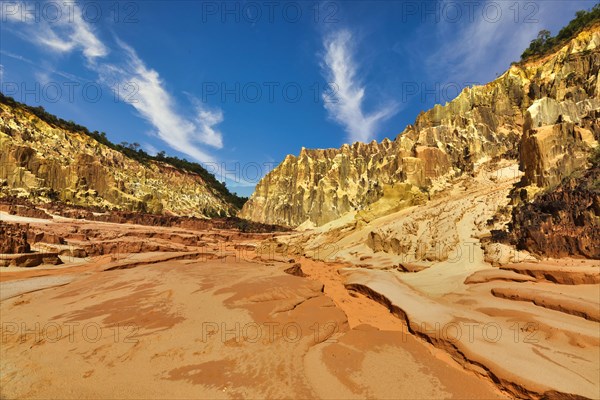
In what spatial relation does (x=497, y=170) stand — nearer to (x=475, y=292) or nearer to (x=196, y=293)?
(x=475, y=292)

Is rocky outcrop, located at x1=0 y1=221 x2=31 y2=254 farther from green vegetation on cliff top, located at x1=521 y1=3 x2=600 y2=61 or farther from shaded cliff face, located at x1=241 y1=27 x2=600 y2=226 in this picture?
green vegetation on cliff top, located at x1=521 y1=3 x2=600 y2=61

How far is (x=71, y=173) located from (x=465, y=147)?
2001 inches

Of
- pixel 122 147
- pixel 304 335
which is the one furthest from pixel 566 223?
pixel 122 147

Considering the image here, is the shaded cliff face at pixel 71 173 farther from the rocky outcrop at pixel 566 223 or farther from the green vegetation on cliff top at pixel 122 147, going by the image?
the rocky outcrop at pixel 566 223

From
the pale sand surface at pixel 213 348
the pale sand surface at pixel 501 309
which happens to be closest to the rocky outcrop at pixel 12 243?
the pale sand surface at pixel 213 348

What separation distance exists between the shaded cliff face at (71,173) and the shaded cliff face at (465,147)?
68.2 feet

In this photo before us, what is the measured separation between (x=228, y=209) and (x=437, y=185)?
2161 inches

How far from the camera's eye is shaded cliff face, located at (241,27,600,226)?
13.7 metres

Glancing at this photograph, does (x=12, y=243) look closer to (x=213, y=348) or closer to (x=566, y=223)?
(x=213, y=348)

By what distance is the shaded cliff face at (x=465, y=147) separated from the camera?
13.7 metres

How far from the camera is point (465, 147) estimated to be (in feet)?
109

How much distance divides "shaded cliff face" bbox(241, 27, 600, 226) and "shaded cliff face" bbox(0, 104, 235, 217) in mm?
20774

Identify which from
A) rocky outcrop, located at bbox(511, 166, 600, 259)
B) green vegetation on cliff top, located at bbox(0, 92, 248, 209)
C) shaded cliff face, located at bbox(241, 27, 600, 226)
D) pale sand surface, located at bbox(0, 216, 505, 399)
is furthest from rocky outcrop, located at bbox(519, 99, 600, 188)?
green vegetation on cliff top, located at bbox(0, 92, 248, 209)

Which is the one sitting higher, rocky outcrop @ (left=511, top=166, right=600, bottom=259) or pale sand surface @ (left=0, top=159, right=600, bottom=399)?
rocky outcrop @ (left=511, top=166, right=600, bottom=259)
